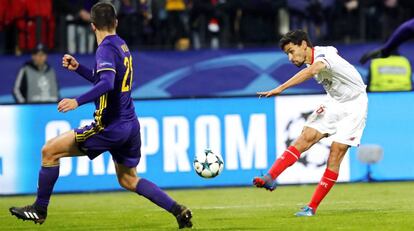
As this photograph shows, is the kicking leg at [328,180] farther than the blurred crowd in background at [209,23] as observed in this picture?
No

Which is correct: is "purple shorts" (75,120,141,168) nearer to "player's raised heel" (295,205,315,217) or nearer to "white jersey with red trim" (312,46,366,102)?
"player's raised heel" (295,205,315,217)

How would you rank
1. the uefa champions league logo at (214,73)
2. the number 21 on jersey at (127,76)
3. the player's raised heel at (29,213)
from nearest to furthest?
the number 21 on jersey at (127,76), the player's raised heel at (29,213), the uefa champions league logo at (214,73)

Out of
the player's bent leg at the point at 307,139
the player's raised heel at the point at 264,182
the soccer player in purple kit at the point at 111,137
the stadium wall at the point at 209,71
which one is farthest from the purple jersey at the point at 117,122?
the stadium wall at the point at 209,71

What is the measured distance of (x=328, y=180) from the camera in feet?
38.9

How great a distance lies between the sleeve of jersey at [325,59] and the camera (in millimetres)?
11766

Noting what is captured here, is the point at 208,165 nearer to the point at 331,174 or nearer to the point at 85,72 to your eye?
the point at 331,174

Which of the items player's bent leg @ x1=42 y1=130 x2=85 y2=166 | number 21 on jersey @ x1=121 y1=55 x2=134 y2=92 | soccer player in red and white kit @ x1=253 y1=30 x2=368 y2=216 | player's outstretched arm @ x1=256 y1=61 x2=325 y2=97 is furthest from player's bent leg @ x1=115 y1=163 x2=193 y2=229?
player's outstretched arm @ x1=256 y1=61 x2=325 y2=97

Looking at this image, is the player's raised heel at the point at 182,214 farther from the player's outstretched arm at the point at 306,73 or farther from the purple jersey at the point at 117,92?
the player's outstretched arm at the point at 306,73

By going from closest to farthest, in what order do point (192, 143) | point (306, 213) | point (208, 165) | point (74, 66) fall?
point (74, 66) → point (208, 165) → point (306, 213) → point (192, 143)

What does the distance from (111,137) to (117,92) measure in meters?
0.42

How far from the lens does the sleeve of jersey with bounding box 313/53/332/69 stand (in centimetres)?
1177

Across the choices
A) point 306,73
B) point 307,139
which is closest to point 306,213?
point 307,139

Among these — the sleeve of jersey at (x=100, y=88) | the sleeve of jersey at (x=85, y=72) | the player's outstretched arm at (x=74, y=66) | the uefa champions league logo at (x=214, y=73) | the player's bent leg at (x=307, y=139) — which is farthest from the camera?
the uefa champions league logo at (x=214, y=73)

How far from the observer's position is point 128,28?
64.5 ft
